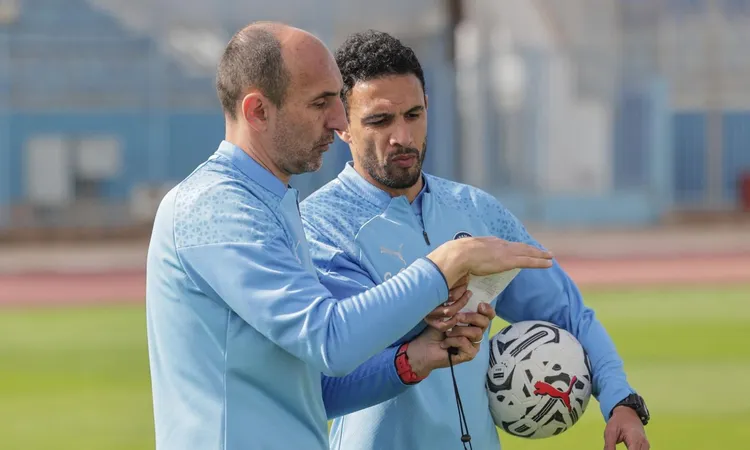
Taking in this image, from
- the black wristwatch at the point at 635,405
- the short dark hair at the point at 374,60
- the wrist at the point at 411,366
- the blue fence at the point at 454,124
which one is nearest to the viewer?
the wrist at the point at 411,366

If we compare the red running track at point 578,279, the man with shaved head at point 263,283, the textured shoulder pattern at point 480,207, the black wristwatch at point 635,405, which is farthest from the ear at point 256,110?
the red running track at point 578,279

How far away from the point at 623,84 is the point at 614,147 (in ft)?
6.13

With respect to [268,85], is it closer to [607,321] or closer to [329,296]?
[329,296]

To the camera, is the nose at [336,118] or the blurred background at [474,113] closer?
the nose at [336,118]

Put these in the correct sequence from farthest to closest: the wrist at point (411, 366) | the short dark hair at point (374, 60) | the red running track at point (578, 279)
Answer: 1. the red running track at point (578, 279)
2. the short dark hair at point (374, 60)
3. the wrist at point (411, 366)

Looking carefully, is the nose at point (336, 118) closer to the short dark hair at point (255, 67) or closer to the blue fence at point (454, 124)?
the short dark hair at point (255, 67)

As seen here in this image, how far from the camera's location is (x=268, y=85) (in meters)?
2.96

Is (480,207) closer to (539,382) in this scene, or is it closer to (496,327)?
(539,382)

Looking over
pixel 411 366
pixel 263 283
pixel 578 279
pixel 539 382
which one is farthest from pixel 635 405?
pixel 578 279

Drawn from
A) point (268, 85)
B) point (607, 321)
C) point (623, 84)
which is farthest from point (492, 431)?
point (623, 84)

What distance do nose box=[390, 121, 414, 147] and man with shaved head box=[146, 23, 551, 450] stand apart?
661 millimetres

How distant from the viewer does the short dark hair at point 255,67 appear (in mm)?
2957

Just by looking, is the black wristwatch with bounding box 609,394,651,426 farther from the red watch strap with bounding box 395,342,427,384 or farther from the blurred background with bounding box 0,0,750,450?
the blurred background with bounding box 0,0,750,450

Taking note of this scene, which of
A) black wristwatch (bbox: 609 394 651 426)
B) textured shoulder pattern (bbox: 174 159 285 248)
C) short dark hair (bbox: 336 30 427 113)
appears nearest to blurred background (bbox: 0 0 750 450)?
short dark hair (bbox: 336 30 427 113)
